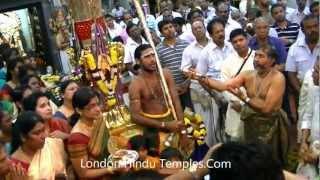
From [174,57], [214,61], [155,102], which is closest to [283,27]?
[214,61]

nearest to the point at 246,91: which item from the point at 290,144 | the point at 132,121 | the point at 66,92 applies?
the point at 290,144

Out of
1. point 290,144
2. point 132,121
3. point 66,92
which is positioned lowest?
point 290,144

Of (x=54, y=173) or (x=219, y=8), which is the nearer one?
(x=54, y=173)

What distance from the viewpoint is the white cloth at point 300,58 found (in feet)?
17.7

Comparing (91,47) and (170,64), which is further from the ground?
(91,47)

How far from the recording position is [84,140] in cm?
379

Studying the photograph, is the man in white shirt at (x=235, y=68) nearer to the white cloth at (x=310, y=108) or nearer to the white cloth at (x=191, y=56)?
the white cloth at (x=310, y=108)

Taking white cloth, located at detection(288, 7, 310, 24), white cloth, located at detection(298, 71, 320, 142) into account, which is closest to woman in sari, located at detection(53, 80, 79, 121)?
white cloth, located at detection(298, 71, 320, 142)

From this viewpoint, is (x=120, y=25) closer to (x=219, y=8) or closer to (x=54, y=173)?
(x=219, y=8)

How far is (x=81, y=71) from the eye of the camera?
212 inches

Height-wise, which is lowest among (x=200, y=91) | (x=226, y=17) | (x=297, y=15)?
(x=200, y=91)

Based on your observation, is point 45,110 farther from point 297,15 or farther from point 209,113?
point 297,15

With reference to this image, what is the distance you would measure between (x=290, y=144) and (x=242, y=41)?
1085 mm

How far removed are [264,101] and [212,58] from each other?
1466mm
